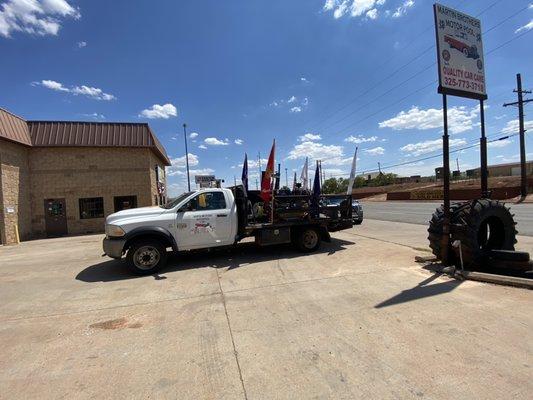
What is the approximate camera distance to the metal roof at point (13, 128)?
16.6 metres

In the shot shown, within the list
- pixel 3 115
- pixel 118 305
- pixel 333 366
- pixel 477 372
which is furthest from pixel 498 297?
pixel 3 115

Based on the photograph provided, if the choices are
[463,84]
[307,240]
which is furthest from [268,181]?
[463,84]

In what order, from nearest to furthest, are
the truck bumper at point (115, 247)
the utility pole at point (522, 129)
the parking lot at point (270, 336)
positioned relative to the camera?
1. the parking lot at point (270, 336)
2. the truck bumper at point (115, 247)
3. the utility pole at point (522, 129)

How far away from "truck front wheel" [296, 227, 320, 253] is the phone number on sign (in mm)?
4749

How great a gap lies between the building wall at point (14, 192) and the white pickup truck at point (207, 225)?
12.1 metres

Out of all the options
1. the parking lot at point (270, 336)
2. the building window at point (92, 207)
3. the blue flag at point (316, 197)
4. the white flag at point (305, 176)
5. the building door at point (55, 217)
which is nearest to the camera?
the parking lot at point (270, 336)

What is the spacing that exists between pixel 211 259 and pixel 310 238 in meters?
2.74

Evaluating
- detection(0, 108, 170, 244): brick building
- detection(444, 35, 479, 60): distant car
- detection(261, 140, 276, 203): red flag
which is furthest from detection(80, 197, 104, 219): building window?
detection(444, 35, 479, 60): distant car

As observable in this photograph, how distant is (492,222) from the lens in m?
7.69

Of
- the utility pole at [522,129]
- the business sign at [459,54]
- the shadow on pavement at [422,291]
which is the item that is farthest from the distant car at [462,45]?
the utility pole at [522,129]

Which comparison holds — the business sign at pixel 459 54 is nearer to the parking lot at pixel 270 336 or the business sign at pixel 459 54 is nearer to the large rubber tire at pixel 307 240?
the parking lot at pixel 270 336

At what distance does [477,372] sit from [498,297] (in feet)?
8.22

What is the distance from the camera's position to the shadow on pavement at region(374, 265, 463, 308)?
5273mm

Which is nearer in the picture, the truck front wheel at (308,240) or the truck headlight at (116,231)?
the truck headlight at (116,231)
